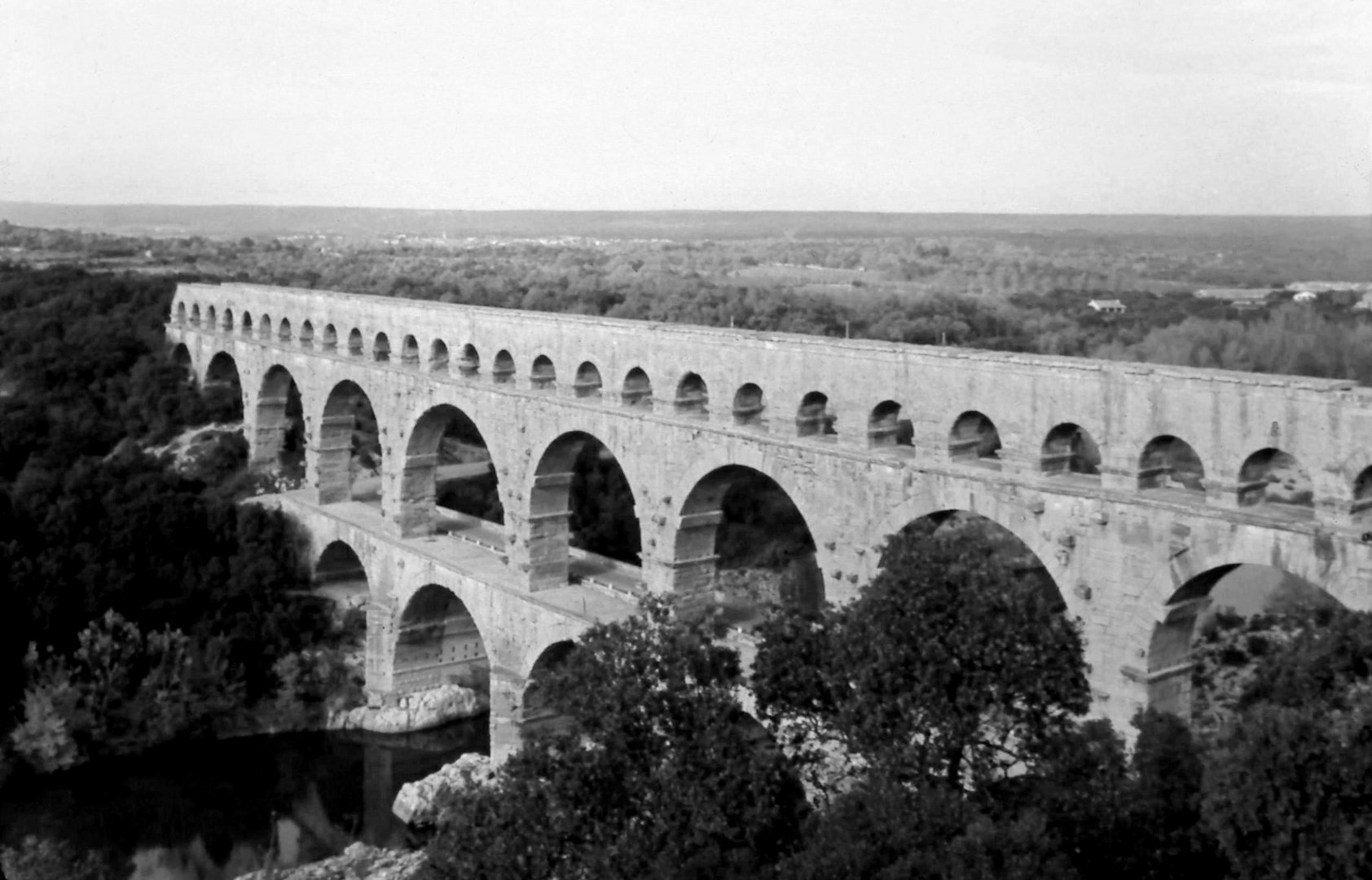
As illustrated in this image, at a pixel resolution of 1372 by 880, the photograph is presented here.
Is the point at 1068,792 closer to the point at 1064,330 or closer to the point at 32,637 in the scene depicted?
the point at 32,637

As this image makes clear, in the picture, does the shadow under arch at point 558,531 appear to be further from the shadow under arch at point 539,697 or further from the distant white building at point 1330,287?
the distant white building at point 1330,287

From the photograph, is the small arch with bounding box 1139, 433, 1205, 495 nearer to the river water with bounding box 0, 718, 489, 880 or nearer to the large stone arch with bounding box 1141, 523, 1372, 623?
the large stone arch with bounding box 1141, 523, 1372, 623

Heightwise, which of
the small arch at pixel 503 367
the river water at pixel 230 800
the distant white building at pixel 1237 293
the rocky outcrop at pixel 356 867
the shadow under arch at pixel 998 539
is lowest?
the river water at pixel 230 800

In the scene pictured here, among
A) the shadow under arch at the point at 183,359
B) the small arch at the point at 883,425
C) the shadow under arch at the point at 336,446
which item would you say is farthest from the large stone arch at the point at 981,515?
the shadow under arch at the point at 183,359

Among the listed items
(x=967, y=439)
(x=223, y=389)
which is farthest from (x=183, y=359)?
(x=967, y=439)

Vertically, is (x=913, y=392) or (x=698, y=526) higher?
(x=913, y=392)

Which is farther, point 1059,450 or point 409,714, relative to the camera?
point 409,714

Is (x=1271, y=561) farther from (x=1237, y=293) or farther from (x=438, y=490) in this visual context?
(x=438, y=490)
